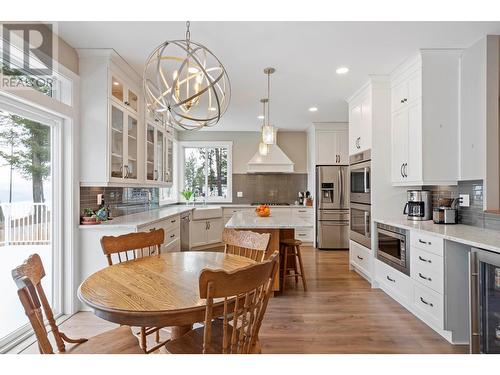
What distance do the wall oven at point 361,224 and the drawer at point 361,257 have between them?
79 mm

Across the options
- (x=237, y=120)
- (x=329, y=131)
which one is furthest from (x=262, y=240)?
(x=329, y=131)

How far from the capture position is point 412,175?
3.14 metres

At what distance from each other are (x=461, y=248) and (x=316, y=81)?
2.50 metres

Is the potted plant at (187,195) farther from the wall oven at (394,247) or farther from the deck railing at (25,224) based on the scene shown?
the wall oven at (394,247)

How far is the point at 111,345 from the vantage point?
1432mm

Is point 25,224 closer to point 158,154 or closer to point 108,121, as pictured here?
point 108,121

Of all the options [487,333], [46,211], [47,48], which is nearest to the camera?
[487,333]

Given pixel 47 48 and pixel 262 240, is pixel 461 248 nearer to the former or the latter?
pixel 262 240

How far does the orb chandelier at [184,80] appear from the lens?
64.9 inches

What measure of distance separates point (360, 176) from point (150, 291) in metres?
3.37

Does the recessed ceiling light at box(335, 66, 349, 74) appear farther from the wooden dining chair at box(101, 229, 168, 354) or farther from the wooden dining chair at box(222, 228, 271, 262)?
the wooden dining chair at box(101, 229, 168, 354)

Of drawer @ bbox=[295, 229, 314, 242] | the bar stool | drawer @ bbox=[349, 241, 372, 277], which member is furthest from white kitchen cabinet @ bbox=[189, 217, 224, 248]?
drawer @ bbox=[349, 241, 372, 277]

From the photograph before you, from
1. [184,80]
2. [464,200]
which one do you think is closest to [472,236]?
[464,200]

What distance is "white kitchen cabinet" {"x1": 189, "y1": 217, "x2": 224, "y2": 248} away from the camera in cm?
543
